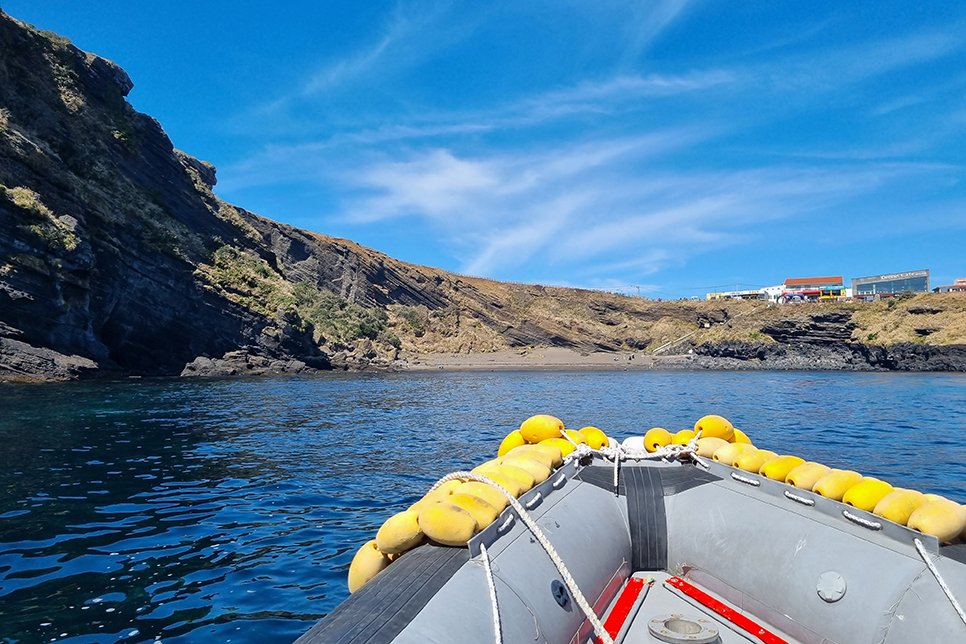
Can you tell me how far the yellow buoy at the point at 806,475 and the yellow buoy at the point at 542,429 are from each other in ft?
6.72

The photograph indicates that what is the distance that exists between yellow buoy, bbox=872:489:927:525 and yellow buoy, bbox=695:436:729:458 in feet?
6.06

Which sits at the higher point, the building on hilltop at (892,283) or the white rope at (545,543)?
the building on hilltop at (892,283)

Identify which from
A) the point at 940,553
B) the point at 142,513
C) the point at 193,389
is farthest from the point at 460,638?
the point at 193,389

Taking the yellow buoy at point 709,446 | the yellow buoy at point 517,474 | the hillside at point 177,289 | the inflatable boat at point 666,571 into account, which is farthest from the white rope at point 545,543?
the hillside at point 177,289

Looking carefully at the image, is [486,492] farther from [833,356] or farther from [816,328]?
[816,328]

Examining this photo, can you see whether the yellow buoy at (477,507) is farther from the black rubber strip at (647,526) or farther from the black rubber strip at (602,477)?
the black rubber strip at (647,526)

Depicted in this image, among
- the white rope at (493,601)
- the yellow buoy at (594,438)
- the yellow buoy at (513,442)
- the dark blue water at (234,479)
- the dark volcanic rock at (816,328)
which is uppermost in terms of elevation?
the dark volcanic rock at (816,328)

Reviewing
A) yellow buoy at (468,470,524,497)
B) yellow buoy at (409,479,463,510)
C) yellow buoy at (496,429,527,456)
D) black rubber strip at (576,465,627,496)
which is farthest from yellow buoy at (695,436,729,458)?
yellow buoy at (409,479,463,510)

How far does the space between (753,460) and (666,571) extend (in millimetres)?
1186

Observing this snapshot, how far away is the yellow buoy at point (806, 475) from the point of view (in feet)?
13.4

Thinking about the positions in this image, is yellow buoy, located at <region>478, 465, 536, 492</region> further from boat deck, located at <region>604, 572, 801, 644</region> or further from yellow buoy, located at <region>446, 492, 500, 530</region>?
boat deck, located at <region>604, 572, 801, 644</region>

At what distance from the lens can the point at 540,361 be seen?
72.4 metres

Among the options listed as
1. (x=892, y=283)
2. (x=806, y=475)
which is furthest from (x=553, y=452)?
(x=892, y=283)

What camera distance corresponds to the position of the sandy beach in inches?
2525
